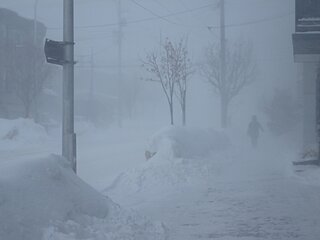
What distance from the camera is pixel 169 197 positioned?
11.8 metres

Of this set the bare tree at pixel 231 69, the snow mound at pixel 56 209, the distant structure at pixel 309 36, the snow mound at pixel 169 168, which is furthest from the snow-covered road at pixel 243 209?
the bare tree at pixel 231 69

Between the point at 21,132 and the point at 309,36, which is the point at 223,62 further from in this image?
the point at 309,36

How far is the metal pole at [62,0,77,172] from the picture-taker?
34.2ft

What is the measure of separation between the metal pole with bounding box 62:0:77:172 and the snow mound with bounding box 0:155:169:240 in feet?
5.55

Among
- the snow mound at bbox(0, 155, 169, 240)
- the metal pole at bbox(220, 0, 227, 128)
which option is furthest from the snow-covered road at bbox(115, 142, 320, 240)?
the metal pole at bbox(220, 0, 227, 128)

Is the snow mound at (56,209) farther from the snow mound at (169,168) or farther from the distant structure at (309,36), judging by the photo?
the distant structure at (309,36)

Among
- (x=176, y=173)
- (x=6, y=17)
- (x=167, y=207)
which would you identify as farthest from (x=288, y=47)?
(x=167, y=207)

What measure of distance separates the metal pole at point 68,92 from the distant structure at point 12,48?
27485 mm

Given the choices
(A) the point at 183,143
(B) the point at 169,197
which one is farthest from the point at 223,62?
(B) the point at 169,197

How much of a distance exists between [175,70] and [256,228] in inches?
576

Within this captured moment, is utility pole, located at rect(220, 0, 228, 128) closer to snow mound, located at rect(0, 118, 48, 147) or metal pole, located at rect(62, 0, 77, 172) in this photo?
snow mound, located at rect(0, 118, 48, 147)

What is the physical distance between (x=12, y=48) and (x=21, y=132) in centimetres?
1195

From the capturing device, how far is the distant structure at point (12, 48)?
38156mm

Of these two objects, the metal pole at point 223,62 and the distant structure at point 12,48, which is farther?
the distant structure at point 12,48
